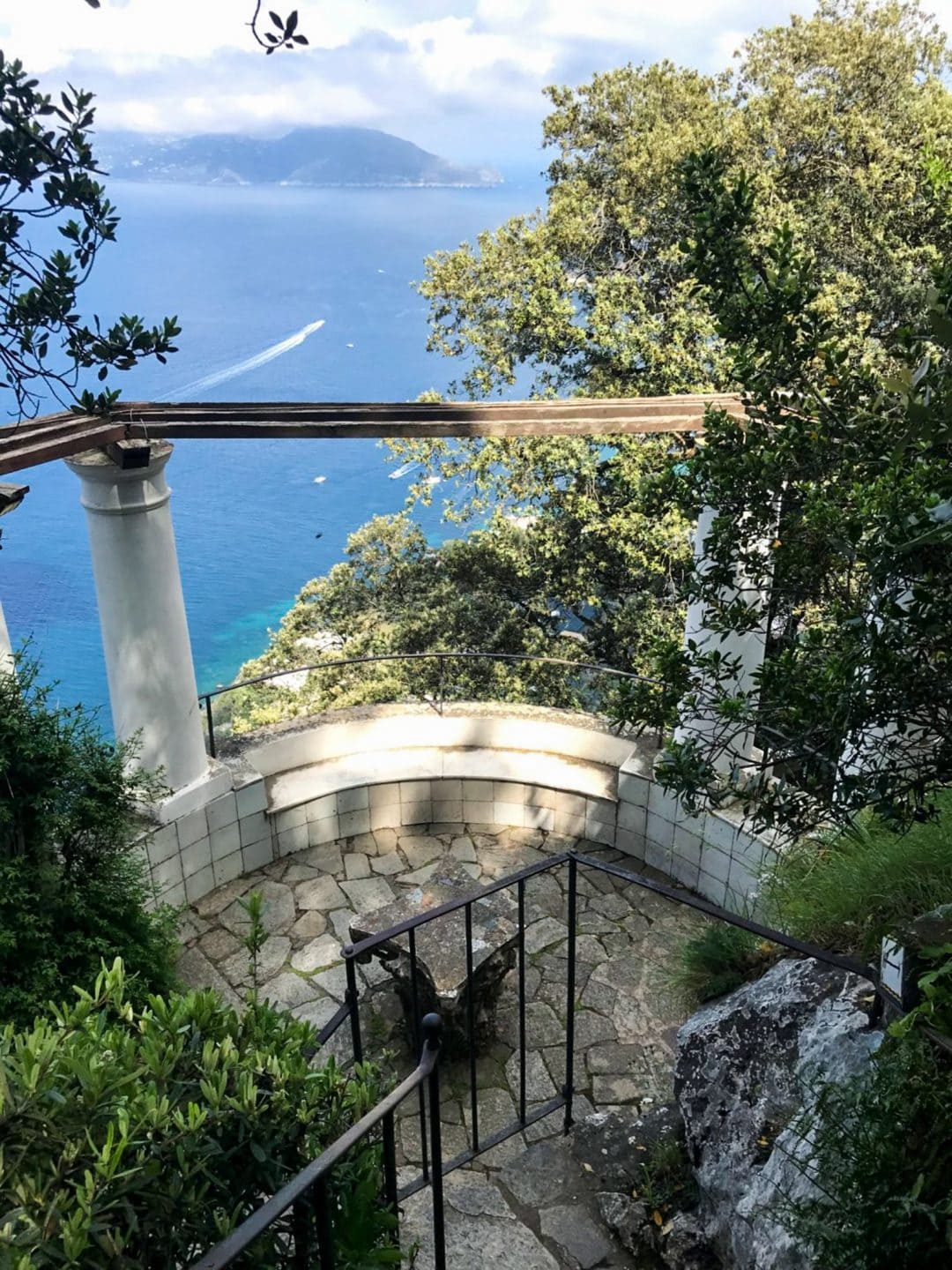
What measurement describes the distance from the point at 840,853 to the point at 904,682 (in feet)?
6.50

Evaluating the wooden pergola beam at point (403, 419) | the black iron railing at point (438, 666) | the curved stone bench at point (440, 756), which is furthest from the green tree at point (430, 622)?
the wooden pergola beam at point (403, 419)

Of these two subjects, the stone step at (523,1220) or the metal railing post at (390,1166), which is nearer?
the metal railing post at (390,1166)

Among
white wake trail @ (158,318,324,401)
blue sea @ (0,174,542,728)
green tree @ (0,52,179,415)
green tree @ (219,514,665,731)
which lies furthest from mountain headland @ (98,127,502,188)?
green tree @ (0,52,179,415)

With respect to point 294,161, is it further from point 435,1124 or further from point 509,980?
point 435,1124

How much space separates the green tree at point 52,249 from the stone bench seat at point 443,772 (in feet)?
11.8

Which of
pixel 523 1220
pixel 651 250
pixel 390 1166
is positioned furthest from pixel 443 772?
pixel 651 250

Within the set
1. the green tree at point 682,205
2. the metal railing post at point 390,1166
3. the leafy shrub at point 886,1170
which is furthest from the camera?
the green tree at point 682,205

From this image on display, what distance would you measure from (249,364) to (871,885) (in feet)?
172

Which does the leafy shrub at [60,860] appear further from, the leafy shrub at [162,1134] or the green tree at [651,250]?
the green tree at [651,250]

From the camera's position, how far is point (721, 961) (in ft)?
13.9

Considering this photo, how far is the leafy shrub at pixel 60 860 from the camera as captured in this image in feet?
11.5

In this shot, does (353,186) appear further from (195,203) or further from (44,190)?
(44,190)

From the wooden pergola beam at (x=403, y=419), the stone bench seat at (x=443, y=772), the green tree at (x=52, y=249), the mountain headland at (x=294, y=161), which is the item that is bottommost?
the stone bench seat at (x=443, y=772)

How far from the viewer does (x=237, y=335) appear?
5781 cm
